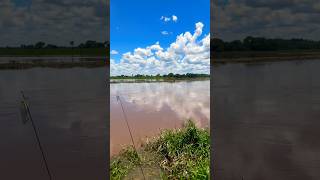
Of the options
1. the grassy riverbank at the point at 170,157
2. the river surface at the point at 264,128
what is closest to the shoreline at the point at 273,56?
the river surface at the point at 264,128

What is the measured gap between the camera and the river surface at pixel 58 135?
175 inches

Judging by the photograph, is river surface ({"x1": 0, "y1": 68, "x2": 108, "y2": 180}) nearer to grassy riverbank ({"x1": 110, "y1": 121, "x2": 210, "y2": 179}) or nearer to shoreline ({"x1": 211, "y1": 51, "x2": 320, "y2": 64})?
grassy riverbank ({"x1": 110, "y1": 121, "x2": 210, "y2": 179})

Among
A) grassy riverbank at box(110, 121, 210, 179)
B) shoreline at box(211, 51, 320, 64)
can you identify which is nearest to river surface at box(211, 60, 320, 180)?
grassy riverbank at box(110, 121, 210, 179)

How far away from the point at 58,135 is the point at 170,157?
1.72 meters

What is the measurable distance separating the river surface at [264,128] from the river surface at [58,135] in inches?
62.6

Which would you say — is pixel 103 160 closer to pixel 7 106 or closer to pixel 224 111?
pixel 224 111

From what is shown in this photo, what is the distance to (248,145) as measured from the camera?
5000mm

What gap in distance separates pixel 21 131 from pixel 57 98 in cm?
182

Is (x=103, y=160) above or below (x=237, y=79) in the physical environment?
below

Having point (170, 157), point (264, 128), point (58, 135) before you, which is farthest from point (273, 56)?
point (58, 135)

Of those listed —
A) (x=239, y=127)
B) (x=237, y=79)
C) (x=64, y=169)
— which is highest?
(x=237, y=79)

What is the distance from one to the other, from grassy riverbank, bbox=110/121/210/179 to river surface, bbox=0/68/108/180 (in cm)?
45

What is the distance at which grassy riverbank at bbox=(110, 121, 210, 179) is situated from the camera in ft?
15.4

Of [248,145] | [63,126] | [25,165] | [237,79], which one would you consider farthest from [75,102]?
[237,79]
